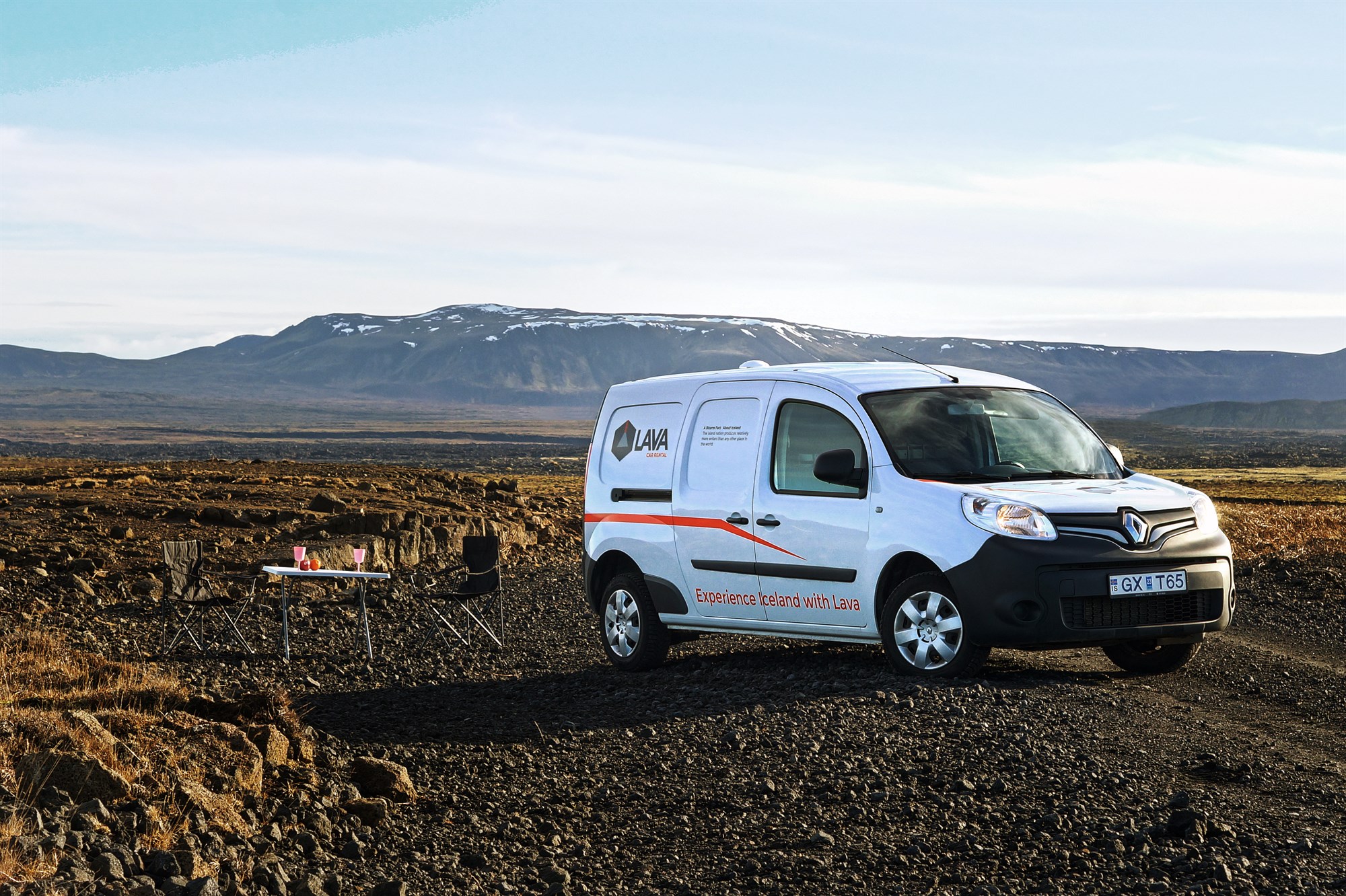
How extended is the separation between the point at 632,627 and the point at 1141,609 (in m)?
4.06

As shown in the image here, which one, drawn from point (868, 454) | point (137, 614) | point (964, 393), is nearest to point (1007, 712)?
point (868, 454)

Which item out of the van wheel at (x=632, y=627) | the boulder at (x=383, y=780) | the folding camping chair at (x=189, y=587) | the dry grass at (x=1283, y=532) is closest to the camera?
the boulder at (x=383, y=780)

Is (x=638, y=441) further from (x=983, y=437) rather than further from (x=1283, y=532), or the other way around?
(x=1283, y=532)

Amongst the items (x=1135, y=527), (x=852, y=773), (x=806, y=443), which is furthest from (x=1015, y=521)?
(x=852, y=773)

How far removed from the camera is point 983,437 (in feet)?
31.6

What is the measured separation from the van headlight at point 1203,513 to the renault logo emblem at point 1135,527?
59 centimetres

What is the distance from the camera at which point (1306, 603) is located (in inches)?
559

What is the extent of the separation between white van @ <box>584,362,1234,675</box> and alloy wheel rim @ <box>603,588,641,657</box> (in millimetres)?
20

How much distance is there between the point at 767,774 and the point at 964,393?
3.86 m

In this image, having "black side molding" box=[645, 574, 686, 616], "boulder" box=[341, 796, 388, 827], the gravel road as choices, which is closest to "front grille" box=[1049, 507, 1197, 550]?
the gravel road

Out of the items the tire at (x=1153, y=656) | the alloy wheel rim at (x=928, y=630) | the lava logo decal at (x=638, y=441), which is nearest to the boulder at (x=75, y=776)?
the alloy wheel rim at (x=928, y=630)

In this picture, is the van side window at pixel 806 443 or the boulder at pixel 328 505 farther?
the boulder at pixel 328 505

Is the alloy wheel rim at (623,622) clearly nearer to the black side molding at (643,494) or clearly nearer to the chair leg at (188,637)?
the black side molding at (643,494)

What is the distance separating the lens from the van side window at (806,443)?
9555mm
